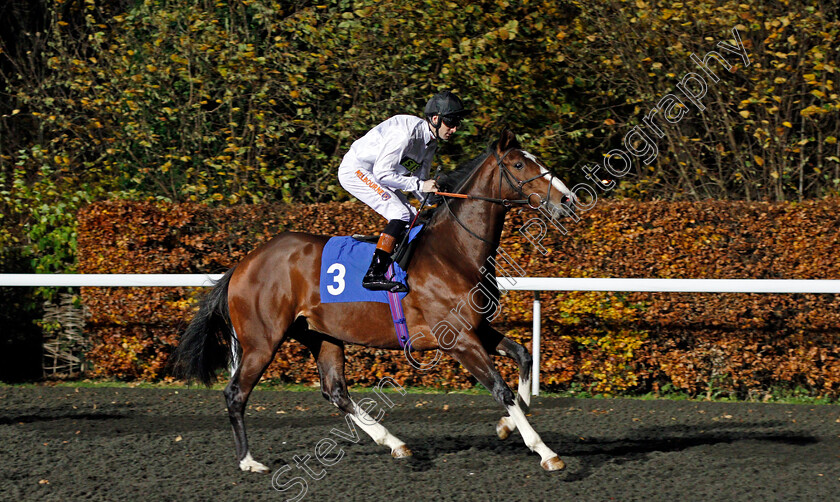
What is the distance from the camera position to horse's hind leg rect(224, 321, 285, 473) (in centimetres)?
450

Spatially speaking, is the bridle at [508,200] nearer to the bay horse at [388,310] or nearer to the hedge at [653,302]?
the bay horse at [388,310]

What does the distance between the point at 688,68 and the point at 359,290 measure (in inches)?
177

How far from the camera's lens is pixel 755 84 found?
7449 millimetres

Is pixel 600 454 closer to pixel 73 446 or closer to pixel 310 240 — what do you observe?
pixel 310 240

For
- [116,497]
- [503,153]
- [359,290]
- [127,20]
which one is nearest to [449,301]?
[359,290]

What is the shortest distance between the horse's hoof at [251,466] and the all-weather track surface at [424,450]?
0.06 metres

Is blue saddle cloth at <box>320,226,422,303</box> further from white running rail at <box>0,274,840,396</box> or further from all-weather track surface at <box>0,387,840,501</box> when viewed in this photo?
white running rail at <box>0,274,840,396</box>

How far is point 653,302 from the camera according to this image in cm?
635

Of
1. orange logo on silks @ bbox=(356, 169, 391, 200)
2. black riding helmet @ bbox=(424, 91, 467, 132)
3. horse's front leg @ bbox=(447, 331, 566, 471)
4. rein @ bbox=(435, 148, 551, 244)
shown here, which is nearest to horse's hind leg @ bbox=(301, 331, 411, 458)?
horse's front leg @ bbox=(447, 331, 566, 471)

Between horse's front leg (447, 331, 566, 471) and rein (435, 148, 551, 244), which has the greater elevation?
rein (435, 148, 551, 244)

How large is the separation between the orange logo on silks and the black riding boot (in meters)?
0.21

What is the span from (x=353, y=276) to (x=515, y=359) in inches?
40.3

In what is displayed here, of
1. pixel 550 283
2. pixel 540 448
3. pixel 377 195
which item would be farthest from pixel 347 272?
pixel 550 283

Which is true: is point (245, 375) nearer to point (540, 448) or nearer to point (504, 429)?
point (504, 429)
